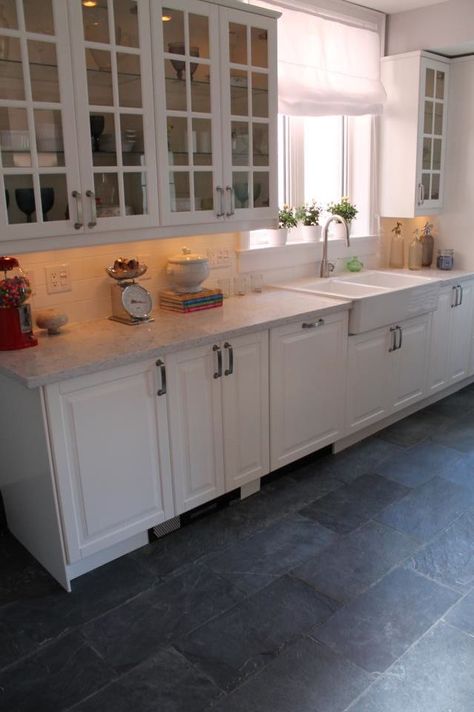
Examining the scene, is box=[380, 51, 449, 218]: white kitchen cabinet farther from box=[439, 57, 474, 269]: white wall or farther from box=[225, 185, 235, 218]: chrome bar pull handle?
box=[225, 185, 235, 218]: chrome bar pull handle

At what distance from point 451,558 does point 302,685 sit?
96cm

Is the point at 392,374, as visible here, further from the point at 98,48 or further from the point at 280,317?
the point at 98,48

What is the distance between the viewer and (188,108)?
2.71 m

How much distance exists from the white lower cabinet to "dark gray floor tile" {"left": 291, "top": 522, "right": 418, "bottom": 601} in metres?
0.83

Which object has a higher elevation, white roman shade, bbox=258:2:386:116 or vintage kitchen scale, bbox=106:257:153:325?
white roman shade, bbox=258:2:386:116

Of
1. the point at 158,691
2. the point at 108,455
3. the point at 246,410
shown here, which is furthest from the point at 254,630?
the point at 246,410

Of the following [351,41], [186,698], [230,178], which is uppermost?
[351,41]

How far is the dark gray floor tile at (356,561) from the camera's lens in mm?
2430

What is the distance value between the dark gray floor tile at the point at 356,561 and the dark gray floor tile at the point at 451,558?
75 mm

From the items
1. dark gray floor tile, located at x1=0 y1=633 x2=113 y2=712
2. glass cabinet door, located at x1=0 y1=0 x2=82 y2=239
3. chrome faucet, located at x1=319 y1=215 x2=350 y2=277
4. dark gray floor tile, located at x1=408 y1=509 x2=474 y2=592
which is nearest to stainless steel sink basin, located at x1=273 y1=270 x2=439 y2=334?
chrome faucet, located at x1=319 y1=215 x2=350 y2=277

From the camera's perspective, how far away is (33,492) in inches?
96.3

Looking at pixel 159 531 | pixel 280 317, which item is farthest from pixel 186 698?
pixel 280 317

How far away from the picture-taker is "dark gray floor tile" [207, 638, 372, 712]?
6.17ft

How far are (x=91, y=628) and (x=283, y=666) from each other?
0.70m
